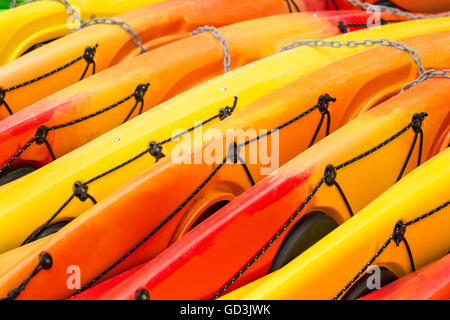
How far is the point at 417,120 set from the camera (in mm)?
2248

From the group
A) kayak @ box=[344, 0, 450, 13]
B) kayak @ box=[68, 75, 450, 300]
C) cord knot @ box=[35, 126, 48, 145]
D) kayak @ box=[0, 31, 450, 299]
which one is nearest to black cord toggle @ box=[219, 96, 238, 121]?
kayak @ box=[0, 31, 450, 299]

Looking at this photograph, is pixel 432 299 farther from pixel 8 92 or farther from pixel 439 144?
pixel 8 92

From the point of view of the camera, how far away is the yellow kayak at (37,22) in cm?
281

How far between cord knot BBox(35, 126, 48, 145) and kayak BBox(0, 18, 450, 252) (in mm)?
35

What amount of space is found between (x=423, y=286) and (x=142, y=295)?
704 millimetres

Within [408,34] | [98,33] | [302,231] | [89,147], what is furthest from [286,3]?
[302,231]

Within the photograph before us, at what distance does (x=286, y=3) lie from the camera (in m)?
3.22

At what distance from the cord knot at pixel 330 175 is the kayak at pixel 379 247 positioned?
16 centimetres

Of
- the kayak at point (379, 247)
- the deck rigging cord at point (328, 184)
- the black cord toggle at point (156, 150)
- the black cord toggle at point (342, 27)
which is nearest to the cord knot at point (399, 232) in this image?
the kayak at point (379, 247)

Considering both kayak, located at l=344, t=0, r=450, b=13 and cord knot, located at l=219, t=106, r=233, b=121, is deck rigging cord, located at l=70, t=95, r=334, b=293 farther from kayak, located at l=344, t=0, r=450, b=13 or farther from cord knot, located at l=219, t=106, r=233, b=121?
kayak, located at l=344, t=0, r=450, b=13

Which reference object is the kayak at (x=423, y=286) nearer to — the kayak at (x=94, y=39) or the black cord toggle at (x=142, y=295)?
the black cord toggle at (x=142, y=295)

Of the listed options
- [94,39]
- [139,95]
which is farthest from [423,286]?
[94,39]

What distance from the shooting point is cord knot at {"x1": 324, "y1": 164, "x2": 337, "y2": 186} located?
202 centimetres

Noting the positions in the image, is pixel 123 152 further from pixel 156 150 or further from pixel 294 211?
pixel 294 211
